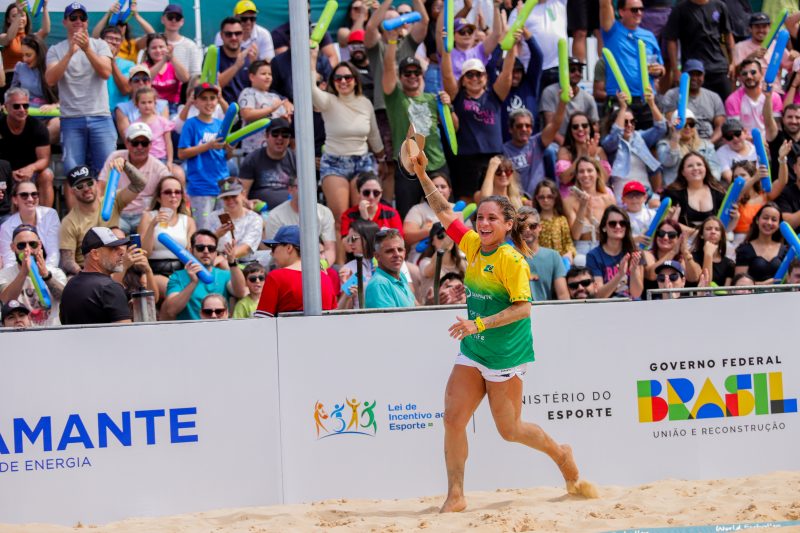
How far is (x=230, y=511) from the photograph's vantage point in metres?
6.98

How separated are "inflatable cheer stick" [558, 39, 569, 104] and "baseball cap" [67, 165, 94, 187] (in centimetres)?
479

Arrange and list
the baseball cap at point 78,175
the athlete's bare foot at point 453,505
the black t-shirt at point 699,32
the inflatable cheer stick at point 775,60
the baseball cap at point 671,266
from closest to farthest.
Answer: the athlete's bare foot at point 453,505, the baseball cap at point 671,266, the baseball cap at point 78,175, the inflatable cheer stick at point 775,60, the black t-shirt at point 699,32

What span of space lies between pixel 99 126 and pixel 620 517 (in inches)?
257

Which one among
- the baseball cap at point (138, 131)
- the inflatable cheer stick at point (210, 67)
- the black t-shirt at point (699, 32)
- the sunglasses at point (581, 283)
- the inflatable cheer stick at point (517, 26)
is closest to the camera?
the sunglasses at point (581, 283)

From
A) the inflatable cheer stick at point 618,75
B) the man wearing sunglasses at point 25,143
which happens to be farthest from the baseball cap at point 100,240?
the inflatable cheer stick at point 618,75

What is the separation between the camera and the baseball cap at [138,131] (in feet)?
33.7

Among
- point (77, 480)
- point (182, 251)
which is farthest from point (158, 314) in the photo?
point (77, 480)

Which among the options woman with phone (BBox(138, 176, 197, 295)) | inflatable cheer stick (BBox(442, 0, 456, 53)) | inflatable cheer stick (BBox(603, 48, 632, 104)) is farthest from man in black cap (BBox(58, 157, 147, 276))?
inflatable cheer stick (BBox(603, 48, 632, 104))

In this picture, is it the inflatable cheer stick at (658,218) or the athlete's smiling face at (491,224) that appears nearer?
the athlete's smiling face at (491,224)

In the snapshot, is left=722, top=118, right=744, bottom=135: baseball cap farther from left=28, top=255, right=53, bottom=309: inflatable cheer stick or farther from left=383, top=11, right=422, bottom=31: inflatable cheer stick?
left=28, top=255, right=53, bottom=309: inflatable cheer stick

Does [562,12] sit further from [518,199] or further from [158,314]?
[158,314]

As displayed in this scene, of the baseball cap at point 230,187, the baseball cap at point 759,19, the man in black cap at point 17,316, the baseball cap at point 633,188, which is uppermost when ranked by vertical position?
the baseball cap at point 759,19

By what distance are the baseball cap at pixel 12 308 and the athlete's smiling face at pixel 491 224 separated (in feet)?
12.1

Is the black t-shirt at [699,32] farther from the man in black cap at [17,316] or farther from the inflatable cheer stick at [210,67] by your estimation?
the man in black cap at [17,316]
